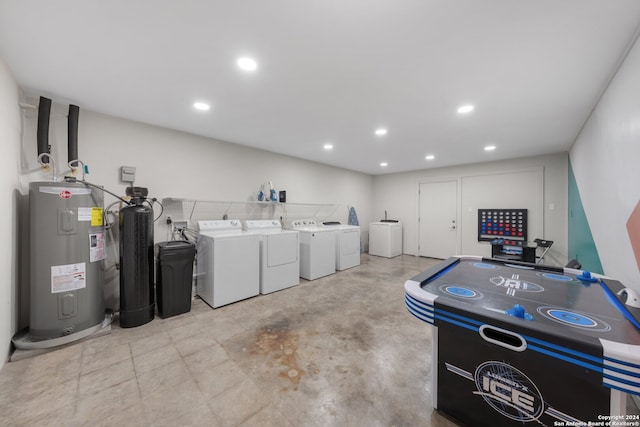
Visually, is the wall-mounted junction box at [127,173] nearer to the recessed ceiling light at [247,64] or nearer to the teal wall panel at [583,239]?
the recessed ceiling light at [247,64]

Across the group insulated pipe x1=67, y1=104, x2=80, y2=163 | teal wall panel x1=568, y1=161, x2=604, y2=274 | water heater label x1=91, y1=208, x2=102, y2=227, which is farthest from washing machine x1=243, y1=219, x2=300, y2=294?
teal wall panel x1=568, y1=161, x2=604, y2=274

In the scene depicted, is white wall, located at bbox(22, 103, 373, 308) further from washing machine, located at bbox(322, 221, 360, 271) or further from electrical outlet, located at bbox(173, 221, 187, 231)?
washing machine, located at bbox(322, 221, 360, 271)

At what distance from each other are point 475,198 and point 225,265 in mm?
5560

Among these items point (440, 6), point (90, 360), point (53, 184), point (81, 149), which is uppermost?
point (440, 6)

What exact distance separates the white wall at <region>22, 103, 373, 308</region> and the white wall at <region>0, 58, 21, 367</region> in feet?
1.03

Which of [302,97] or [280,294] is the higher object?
[302,97]

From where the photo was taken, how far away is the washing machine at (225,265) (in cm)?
296

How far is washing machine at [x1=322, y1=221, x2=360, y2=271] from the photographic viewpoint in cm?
489

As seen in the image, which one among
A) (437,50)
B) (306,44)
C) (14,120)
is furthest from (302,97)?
(14,120)

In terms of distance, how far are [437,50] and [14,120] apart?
362cm

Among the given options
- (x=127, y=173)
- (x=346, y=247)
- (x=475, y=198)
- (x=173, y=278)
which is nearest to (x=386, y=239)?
(x=346, y=247)

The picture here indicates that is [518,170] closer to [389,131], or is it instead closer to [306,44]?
[389,131]

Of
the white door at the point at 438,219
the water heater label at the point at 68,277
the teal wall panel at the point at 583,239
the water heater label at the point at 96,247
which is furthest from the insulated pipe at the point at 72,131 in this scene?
the white door at the point at 438,219

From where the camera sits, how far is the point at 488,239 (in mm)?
5180
